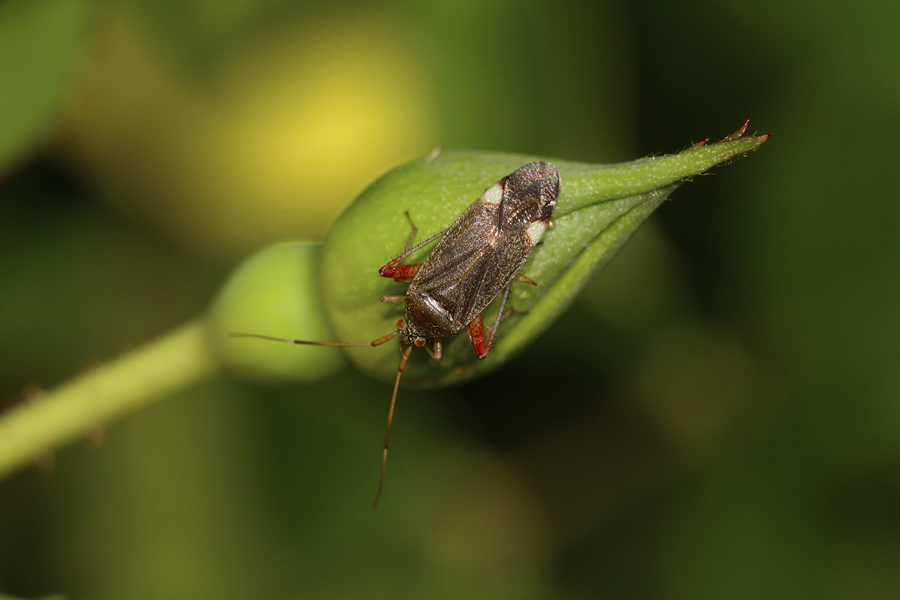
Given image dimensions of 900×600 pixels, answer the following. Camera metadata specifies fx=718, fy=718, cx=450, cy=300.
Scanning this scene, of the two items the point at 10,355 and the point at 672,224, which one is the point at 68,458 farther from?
the point at 672,224

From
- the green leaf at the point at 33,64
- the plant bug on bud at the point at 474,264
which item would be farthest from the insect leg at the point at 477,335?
the green leaf at the point at 33,64

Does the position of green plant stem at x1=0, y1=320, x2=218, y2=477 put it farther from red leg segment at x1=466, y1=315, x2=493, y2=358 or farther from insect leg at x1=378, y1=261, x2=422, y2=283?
red leg segment at x1=466, y1=315, x2=493, y2=358

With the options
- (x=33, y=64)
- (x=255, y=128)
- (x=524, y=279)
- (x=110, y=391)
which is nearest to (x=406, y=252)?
(x=524, y=279)

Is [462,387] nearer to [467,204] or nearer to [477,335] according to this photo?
[477,335]

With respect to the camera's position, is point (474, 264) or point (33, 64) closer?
point (474, 264)

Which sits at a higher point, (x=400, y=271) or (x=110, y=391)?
(x=400, y=271)

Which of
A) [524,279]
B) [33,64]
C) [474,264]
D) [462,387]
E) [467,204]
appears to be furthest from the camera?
[462,387]
